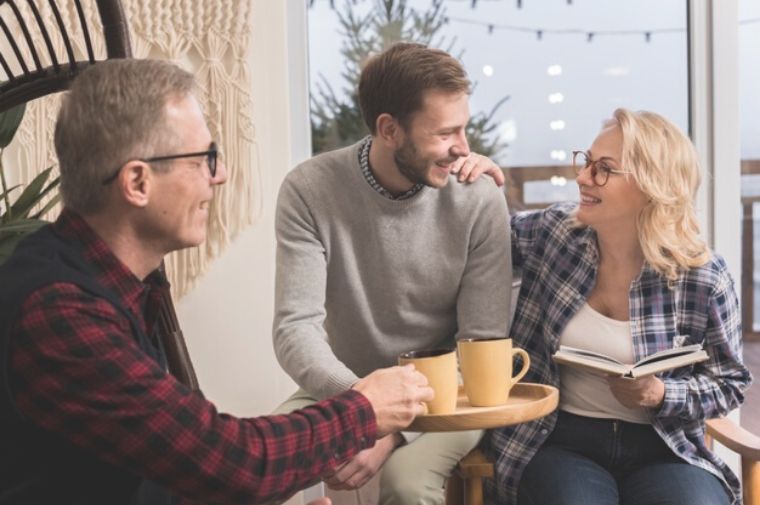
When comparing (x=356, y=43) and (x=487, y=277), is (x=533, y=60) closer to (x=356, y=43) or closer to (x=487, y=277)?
(x=356, y=43)

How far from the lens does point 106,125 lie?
4.13 feet

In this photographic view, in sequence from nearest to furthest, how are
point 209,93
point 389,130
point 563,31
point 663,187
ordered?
point 663,187
point 389,130
point 209,93
point 563,31

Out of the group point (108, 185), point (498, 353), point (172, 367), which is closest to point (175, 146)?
point (108, 185)

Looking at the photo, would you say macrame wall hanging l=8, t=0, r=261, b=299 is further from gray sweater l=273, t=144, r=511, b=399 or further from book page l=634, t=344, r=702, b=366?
book page l=634, t=344, r=702, b=366

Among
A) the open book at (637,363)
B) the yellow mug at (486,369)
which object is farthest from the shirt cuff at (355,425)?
the open book at (637,363)

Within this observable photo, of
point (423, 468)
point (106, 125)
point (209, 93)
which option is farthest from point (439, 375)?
point (209, 93)

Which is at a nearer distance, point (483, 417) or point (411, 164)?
point (483, 417)

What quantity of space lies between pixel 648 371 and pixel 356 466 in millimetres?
562

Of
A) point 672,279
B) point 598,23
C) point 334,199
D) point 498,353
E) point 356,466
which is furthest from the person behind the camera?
point 598,23

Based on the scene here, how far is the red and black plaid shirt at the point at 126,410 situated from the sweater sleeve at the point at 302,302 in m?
→ 0.60

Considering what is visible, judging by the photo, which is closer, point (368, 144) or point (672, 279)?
point (672, 279)

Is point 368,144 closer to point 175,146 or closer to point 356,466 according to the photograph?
point 356,466

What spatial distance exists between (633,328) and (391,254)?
21.0 inches

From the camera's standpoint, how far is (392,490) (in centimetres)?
192
